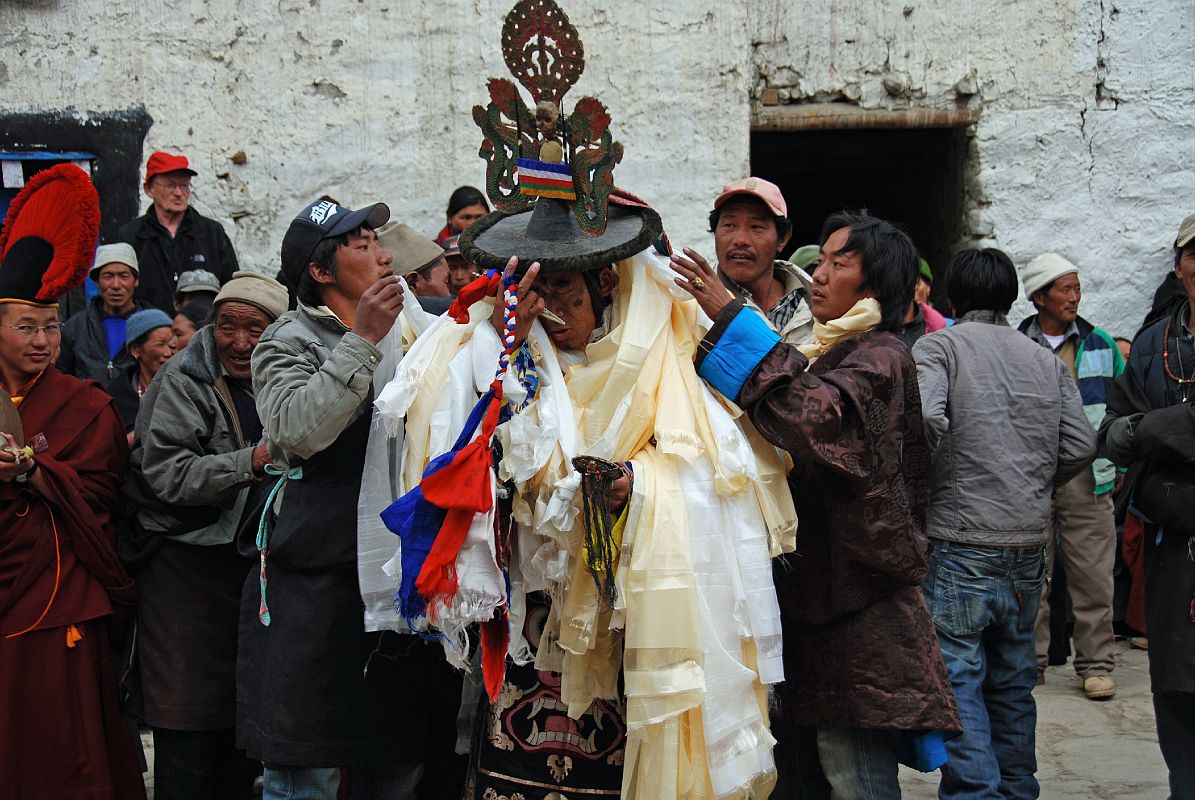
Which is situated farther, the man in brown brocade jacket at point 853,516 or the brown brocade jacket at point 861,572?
the brown brocade jacket at point 861,572

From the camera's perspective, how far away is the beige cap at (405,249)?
15.7ft

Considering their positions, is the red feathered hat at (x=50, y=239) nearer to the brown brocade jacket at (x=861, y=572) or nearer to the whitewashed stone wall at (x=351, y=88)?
the brown brocade jacket at (x=861, y=572)

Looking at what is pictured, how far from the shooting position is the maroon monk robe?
3.72 meters

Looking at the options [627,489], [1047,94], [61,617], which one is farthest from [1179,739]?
[1047,94]

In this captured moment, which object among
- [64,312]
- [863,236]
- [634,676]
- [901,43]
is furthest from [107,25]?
[634,676]

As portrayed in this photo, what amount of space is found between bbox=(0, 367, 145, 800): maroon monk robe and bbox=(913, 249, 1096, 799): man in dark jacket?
2.70 m

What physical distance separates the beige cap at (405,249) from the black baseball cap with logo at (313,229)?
51.7 inches

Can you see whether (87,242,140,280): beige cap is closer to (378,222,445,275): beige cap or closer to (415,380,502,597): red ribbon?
(378,222,445,275): beige cap

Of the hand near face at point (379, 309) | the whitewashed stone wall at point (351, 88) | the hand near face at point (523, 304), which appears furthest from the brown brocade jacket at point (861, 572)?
the whitewashed stone wall at point (351, 88)

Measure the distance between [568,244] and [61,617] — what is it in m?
2.12

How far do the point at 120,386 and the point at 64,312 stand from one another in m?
1.84

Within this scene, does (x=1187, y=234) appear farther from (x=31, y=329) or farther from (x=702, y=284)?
(x=31, y=329)

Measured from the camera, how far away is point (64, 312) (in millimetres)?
6828

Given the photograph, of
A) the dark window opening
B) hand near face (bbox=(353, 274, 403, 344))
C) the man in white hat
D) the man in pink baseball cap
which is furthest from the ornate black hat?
the dark window opening
